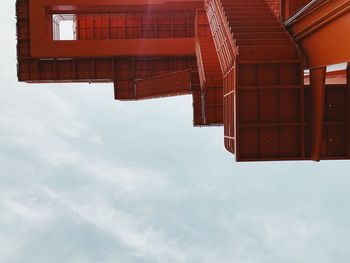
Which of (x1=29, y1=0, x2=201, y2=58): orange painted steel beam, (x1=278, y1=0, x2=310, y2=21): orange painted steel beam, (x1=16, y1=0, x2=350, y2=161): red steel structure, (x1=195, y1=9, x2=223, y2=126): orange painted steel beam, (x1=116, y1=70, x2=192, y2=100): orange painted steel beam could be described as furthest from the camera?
(x1=29, y1=0, x2=201, y2=58): orange painted steel beam

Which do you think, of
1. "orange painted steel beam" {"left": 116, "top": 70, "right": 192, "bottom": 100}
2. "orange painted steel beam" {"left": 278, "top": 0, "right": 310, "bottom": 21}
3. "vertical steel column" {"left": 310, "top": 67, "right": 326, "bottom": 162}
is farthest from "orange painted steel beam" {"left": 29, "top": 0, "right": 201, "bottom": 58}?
"vertical steel column" {"left": 310, "top": 67, "right": 326, "bottom": 162}

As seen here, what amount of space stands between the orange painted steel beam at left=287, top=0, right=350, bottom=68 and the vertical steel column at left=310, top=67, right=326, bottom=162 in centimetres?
28

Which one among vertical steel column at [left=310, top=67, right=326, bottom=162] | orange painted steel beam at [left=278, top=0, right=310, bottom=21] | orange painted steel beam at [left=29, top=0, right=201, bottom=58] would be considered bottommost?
vertical steel column at [left=310, top=67, right=326, bottom=162]

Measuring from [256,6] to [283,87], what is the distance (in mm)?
4790

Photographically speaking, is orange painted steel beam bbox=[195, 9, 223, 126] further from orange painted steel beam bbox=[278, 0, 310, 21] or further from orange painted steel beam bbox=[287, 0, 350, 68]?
orange painted steel beam bbox=[287, 0, 350, 68]

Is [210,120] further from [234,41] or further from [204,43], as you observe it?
[234,41]

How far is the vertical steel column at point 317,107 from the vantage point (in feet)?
30.4

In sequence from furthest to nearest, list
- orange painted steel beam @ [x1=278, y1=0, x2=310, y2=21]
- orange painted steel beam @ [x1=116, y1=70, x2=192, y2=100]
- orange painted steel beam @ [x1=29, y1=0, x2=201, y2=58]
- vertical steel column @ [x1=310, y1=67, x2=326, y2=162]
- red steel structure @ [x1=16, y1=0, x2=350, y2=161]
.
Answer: orange painted steel beam @ [x1=29, y1=0, x2=201, y2=58]
orange painted steel beam @ [x1=116, y1=70, x2=192, y2=100]
orange painted steel beam @ [x1=278, y1=0, x2=310, y2=21]
red steel structure @ [x1=16, y1=0, x2=350, y2=161]
vertical steel column @ [x1=310, y1=67, x2=326, y2=162]

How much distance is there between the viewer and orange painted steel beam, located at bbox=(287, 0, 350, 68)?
7352mm

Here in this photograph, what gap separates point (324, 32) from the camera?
8.40 m

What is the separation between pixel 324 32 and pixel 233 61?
232 cm

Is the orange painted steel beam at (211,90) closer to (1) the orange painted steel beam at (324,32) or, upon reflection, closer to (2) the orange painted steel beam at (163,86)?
(2) the orange painted steel beam at (163,86)

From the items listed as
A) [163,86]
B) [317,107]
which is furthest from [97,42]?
[317,107]

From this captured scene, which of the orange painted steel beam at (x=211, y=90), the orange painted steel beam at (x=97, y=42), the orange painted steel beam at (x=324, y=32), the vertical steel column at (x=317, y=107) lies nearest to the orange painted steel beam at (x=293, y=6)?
the orange painted steel beam at (x=324, y=32)
